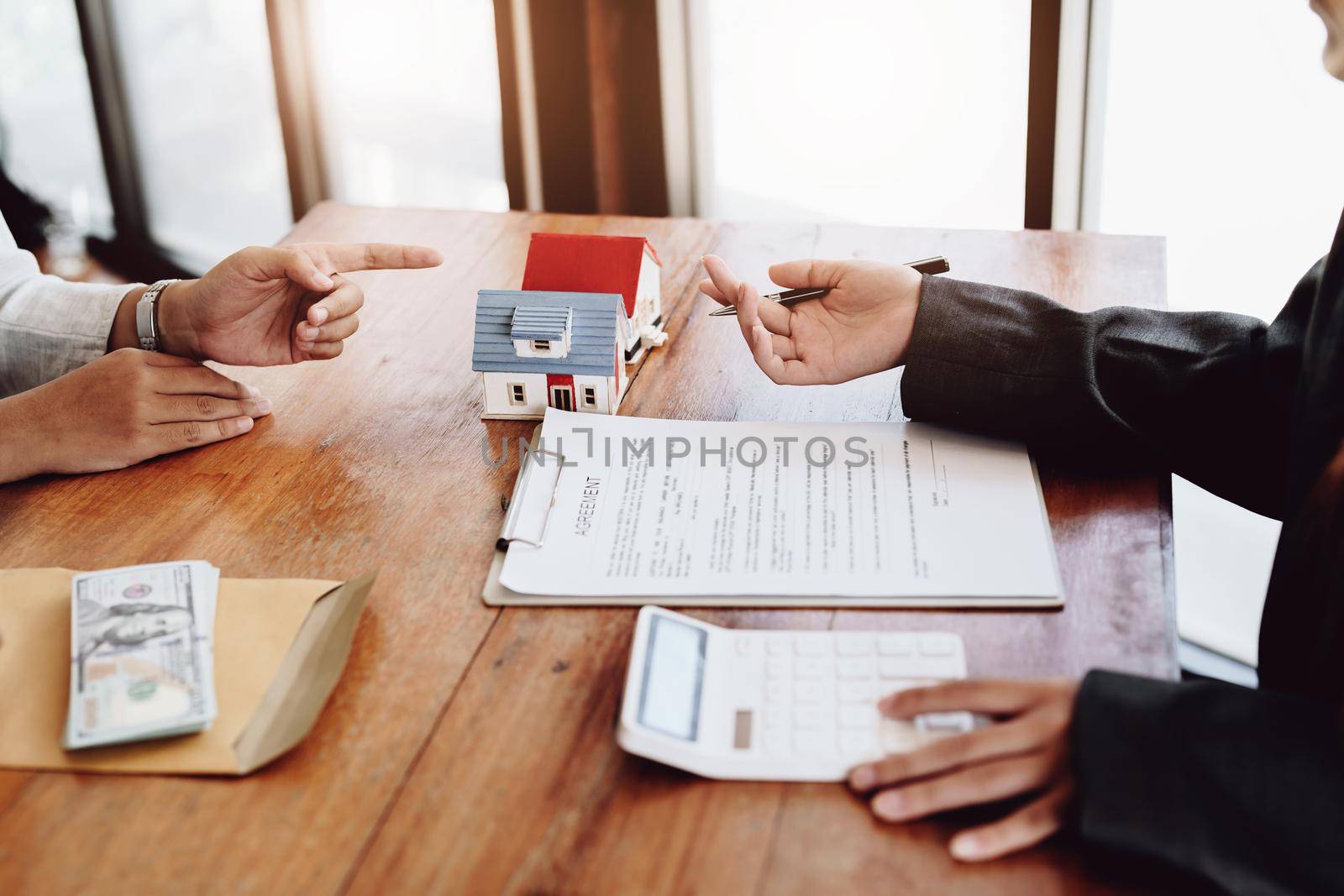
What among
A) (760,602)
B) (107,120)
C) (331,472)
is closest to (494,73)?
(107,120)

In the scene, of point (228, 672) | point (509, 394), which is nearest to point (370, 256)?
point (509, 394)

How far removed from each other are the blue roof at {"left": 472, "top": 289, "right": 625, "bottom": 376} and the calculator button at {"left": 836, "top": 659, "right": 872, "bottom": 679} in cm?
41

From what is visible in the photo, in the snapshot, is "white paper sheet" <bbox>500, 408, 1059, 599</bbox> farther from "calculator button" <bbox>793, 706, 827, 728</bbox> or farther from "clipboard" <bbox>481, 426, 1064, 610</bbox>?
"calculator button" <bbox>793, 706, 827, 728</bbox>

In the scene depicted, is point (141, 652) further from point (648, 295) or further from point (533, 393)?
point (648, 295)

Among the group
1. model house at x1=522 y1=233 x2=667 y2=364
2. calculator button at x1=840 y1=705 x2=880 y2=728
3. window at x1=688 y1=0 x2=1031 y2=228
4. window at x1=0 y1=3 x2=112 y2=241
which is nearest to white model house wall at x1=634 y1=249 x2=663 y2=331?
model house at x1=522 y1=233 x2=667 y2=364

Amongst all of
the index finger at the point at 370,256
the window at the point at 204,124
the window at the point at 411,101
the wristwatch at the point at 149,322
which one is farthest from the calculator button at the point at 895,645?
the window at the point at 204,124

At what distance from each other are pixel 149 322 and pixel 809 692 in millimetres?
830

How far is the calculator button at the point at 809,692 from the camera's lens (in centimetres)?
76

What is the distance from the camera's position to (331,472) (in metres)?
1.06

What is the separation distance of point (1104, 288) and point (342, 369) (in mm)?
848

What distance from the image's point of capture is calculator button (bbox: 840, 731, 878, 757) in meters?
0.71

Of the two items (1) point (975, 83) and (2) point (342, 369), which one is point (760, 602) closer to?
(2) point (342, 369)

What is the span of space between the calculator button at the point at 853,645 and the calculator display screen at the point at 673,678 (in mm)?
93

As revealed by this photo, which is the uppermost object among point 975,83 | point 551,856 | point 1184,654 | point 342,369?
point 975,83
